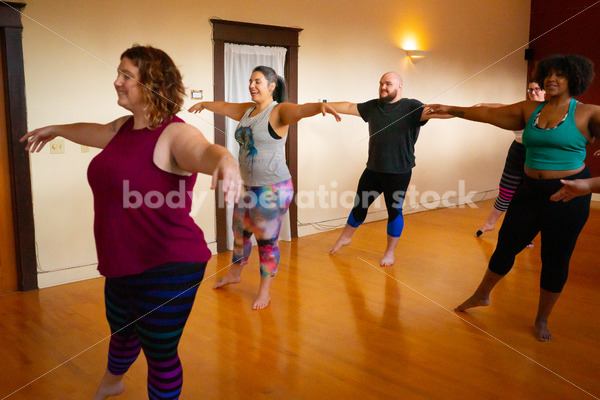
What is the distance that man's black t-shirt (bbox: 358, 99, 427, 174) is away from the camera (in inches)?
147

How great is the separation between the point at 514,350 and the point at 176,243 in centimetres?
181

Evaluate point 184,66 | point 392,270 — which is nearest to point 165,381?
point 392,270

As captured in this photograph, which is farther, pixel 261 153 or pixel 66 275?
pixel 66 275

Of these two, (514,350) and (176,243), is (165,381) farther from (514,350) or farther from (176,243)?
(514,350)

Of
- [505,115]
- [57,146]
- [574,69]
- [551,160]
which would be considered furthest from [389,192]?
[57,146]

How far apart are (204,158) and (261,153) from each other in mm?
1613

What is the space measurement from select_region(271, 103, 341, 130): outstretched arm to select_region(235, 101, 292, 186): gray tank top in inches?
2.2

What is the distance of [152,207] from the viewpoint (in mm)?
1455

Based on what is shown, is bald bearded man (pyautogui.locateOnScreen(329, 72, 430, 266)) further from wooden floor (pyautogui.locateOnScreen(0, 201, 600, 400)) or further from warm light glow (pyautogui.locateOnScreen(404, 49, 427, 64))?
warm light glow (pyautogui.locateOnScreen(404, 49, 427, 64))

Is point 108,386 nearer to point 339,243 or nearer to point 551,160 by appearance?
point 551,160

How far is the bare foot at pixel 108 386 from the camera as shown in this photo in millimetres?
1860

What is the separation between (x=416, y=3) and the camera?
5980 millimetres

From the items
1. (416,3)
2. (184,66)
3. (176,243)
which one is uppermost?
(416,3)

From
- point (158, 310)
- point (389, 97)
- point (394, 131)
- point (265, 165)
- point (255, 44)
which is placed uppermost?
point (255, 44)
